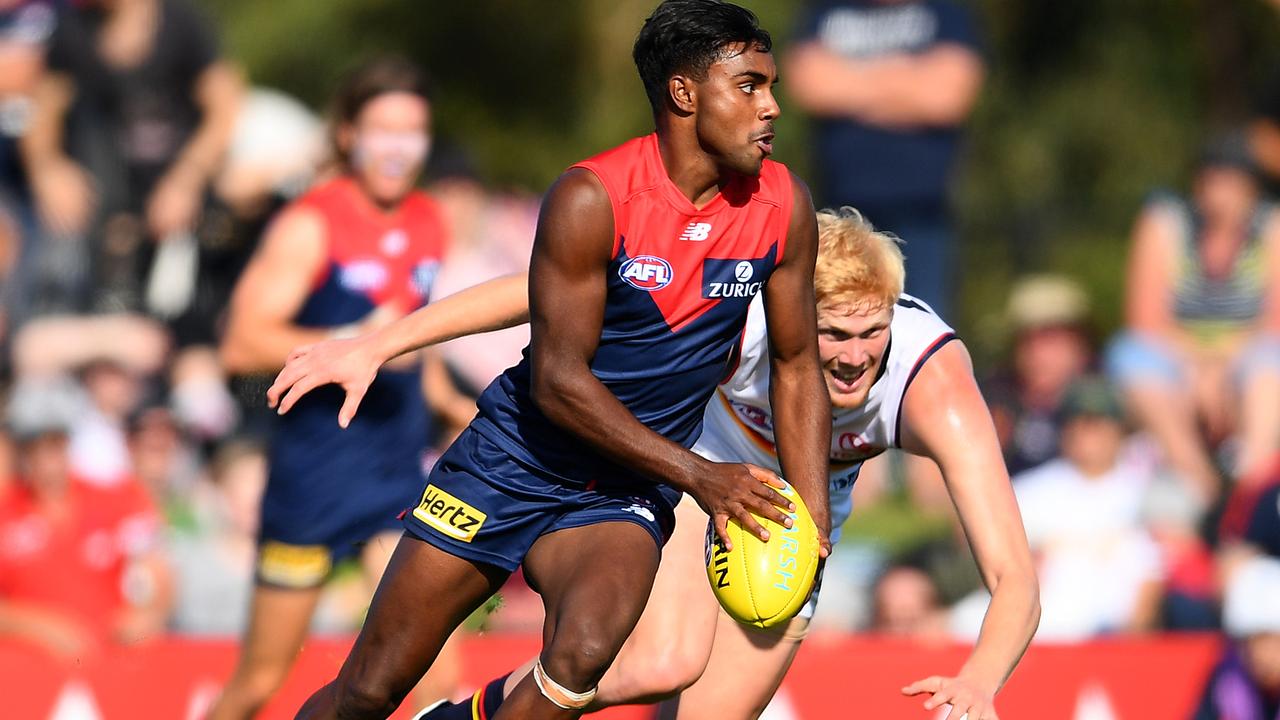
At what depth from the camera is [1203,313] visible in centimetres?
859

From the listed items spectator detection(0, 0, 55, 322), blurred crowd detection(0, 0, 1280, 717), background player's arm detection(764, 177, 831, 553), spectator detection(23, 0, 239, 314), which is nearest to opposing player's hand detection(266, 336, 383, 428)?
background player's arm detection(764, 177, 831, 553)

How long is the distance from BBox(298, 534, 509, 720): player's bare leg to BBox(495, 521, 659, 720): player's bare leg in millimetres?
215

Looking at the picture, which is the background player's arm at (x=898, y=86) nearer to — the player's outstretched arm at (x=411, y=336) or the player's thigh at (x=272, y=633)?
the player's thigh at (x=272, y=633)

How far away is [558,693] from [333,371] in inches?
44.5

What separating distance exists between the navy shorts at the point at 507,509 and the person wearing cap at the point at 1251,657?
3.22m

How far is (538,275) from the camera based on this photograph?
154 inches

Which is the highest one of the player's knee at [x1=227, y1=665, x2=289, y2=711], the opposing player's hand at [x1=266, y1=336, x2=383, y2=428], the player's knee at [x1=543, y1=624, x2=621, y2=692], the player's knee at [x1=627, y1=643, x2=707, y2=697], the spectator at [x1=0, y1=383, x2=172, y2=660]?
the opposing player's hand at [x1=266, y1=336, x2=383, y2=428]

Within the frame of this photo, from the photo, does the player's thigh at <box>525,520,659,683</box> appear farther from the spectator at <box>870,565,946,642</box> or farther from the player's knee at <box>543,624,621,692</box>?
the spectator at <box>870,565,946,642</box>

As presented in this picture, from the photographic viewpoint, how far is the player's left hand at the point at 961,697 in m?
3.90

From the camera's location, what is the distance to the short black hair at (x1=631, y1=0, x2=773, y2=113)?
3857mm

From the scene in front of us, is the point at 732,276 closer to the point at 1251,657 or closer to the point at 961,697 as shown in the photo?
the point at 961,697

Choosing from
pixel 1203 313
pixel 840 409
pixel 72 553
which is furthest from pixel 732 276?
pixel 1203 313

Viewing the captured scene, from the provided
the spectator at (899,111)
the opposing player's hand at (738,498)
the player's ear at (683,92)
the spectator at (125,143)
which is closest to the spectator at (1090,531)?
the spectator at (899,111)

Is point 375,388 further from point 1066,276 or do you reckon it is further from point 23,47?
point 1066,276
